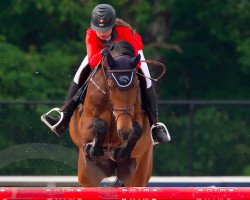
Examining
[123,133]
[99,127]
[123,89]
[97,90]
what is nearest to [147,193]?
[123,133]

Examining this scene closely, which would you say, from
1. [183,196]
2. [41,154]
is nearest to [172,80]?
[41,154]

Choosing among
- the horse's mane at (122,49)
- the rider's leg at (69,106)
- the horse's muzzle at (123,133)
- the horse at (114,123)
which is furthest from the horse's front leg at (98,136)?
the rider's leg at (69,106)

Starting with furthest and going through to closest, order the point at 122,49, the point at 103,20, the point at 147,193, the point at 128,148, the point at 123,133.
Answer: the point at 103,20
the point at 122,49
the point at 128,148
the point at 123,133
the point at 147,193

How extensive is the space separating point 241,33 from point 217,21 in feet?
1.74

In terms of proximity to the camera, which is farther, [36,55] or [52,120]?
[36,55]

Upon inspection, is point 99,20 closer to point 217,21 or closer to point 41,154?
point 41,154

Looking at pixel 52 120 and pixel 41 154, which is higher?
pixel 52 120

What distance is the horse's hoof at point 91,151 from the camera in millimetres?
8606

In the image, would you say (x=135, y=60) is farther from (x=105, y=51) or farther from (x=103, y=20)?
(x=103, y=20)

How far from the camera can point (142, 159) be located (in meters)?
9.34

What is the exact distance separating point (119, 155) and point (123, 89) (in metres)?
0.62

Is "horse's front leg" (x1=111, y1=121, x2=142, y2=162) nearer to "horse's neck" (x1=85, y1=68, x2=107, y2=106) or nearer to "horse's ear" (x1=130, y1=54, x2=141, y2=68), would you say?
"horse's neck" (x1=85, y1=68, x2=107, y2=106)

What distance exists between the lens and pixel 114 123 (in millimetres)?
8633

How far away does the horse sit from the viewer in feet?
27.5
